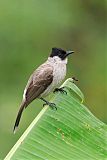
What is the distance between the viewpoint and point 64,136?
4.50 m

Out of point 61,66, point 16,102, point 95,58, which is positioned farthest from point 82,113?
point 95,58

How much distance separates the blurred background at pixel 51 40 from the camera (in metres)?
12.0

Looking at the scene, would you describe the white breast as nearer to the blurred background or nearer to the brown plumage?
the brown plumage

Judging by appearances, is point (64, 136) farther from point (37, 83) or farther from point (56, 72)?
point (56, 72)

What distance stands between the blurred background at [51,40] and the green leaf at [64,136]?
6.43m

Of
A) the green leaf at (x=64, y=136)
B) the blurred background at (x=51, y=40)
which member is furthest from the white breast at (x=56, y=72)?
the blurred background at (x=51, y=40)

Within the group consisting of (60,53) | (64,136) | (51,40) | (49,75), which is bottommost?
(51,40)

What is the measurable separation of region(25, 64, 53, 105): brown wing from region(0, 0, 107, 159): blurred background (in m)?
5.05

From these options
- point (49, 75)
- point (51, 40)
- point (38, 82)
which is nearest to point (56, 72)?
point (49, 75)

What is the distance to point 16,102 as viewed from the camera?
10898 mm

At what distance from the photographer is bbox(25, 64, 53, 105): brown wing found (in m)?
5.77

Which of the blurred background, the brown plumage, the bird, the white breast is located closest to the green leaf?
the brown plumage

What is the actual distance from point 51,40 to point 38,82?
6997mm

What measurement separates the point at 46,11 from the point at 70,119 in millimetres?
7905
